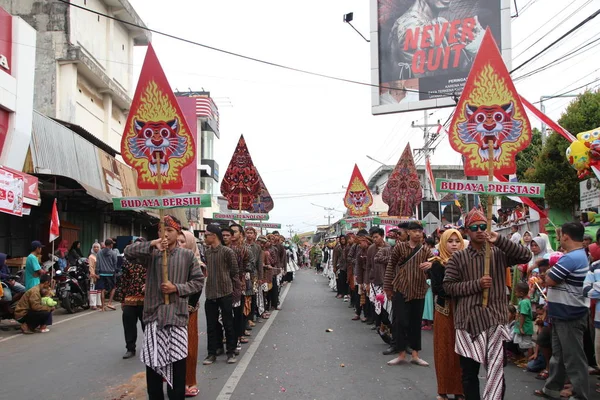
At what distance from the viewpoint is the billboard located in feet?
75.4

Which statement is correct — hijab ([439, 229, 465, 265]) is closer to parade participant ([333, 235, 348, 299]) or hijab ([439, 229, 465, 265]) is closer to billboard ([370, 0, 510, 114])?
parade participant ([333, 235, 348, 299])

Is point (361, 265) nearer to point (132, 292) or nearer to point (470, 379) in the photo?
point (132, 292)

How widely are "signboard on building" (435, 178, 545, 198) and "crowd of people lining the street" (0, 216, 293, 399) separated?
7.84 ft

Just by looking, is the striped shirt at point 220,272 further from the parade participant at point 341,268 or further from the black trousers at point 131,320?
the parade participant at point 341,268

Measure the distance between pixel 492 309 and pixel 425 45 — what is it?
68.5 feet

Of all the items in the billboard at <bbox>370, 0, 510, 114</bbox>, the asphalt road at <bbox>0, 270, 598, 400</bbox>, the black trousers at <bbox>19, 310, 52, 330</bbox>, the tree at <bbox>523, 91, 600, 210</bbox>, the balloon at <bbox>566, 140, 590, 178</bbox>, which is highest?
the billboard at <bbox>370, 0, 510, 114</bbox>

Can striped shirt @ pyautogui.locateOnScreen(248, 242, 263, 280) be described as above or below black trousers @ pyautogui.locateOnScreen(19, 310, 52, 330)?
above

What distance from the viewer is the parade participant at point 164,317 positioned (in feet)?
15.6

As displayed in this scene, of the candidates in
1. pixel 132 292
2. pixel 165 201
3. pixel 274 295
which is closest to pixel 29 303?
pixel 132 292

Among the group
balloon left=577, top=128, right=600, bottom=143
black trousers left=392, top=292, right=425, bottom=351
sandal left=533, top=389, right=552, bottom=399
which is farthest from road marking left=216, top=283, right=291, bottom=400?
balloon left=577, top=128, right=600, bottom=143

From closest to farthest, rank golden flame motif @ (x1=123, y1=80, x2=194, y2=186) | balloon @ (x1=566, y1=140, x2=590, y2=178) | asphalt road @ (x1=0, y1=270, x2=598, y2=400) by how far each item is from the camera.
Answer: golden flame motif @ (x1=123, y1=80, x2=194, y2=186) < asphalt road @ (x1=0, y1=270, x2=598, y2=400) < balloon @ (x1=566, y1=140, x2=590, y2=178)

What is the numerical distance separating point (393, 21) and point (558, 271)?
21060 mm

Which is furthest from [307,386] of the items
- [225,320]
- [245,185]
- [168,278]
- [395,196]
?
[395,196]

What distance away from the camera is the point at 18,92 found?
15742mm
